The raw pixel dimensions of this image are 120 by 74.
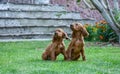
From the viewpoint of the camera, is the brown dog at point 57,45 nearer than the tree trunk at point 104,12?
Yes

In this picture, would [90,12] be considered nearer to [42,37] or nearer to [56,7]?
[56,7]

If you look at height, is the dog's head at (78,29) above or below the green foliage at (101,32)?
above

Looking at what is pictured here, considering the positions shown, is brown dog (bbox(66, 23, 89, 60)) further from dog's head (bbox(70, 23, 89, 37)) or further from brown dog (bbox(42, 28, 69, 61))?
brown dog (bbox(42, 28, 69, 61))

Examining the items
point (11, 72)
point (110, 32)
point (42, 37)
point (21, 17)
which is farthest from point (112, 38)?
point (11, 72)

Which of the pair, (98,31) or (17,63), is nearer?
A: (17,63)

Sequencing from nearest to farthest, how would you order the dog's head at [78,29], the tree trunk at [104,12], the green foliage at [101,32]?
the dog's head at [78,29] < the tree trunk at [104,12] < the green foliage at [101,32]

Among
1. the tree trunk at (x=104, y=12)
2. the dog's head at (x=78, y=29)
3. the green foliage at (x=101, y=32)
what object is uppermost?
the tree trunk at (x=104, y=12)

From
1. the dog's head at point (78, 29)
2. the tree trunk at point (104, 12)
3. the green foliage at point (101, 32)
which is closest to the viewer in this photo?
the dog's head at point (78, 29)

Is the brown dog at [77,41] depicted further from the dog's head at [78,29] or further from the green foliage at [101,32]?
the green foliage at [101,32]

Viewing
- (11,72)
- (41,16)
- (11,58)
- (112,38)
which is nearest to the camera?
(11,72)

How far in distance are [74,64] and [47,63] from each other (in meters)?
0.38

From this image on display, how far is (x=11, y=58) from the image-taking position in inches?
259

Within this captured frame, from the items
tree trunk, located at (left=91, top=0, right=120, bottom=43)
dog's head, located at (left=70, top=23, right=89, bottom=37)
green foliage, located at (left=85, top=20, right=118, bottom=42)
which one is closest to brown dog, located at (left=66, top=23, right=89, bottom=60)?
dog's head, located at (left=70, top=23, right=89, bottom=37)

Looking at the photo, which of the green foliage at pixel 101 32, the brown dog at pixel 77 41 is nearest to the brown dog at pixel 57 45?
the brown dog at pixel 77 41
